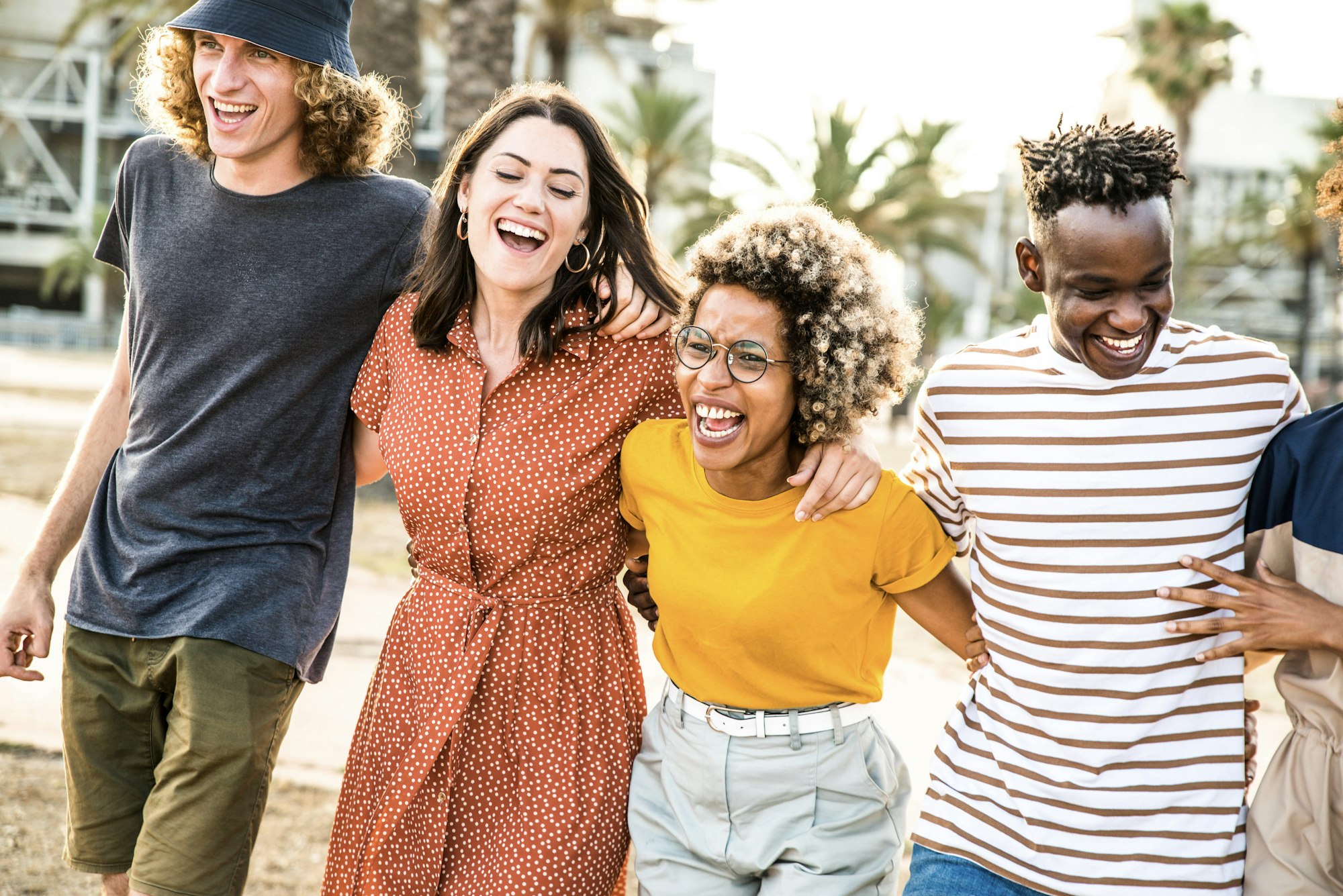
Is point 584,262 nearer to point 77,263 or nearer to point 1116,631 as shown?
point 1116,631

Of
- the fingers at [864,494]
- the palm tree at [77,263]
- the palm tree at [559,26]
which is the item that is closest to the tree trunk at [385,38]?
the fingers at [864,494]

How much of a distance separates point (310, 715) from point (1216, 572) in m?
4.89

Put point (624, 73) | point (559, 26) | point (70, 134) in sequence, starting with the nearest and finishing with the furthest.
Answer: point (559, 26) → point (624, 73) → point (70, 134)

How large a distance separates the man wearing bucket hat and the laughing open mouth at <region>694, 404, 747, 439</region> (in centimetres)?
43

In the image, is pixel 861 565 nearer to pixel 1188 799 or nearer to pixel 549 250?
pixel 1188 799

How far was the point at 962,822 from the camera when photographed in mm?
2721

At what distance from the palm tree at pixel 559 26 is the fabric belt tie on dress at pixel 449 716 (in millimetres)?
19248

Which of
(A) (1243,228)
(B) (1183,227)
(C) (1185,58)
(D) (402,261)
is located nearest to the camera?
(D) (402,261)

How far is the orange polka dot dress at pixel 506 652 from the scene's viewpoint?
2955 millimetres

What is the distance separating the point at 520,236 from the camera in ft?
10.1

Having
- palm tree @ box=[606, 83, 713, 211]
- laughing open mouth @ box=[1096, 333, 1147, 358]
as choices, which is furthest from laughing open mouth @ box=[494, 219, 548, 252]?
palm tree @ box=[606, 83, 713, 211]

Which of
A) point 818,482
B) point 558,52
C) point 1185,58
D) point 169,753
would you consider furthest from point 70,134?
point 818,482

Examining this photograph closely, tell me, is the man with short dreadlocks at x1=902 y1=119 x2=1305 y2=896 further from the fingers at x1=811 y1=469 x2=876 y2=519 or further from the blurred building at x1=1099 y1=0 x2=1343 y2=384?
the blurred building at x1=1099 y1=0 x2=1343 y2=384

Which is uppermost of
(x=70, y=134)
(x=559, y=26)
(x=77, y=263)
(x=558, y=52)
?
(x=559, y=26)
